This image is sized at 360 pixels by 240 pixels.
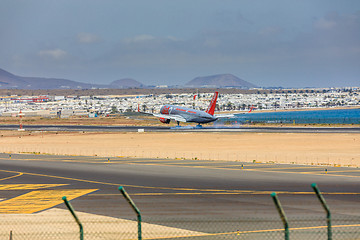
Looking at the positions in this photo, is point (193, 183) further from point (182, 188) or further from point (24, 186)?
point (24, 186)

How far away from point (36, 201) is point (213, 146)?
48.9m

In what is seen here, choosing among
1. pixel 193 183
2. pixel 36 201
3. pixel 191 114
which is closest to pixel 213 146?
pixel 191 114

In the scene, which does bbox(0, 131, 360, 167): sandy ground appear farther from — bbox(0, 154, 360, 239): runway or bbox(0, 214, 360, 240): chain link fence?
bbox(0, 214, 360, 240): chain link fence

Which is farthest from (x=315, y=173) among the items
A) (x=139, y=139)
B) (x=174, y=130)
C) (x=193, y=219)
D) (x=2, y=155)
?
(x=174, y=130)

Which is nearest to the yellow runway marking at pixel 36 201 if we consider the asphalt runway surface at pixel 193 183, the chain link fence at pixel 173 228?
the asphalt runway surface at pixel 193 183

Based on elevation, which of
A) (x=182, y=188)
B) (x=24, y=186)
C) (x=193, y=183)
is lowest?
(x=24, y=186)

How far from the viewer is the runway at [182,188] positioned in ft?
95.8

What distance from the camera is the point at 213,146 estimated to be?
80.2 metres

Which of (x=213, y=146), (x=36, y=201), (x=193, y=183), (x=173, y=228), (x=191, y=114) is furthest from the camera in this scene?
(x=191, y=114)

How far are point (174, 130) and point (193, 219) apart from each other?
88.7 metres

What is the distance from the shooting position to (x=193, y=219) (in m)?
27.3

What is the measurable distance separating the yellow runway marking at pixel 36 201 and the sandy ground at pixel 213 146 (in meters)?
27.0

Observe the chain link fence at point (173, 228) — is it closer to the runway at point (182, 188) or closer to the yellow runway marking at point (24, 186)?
the runway at point (182, 188)

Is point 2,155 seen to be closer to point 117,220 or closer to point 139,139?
point 139,139
